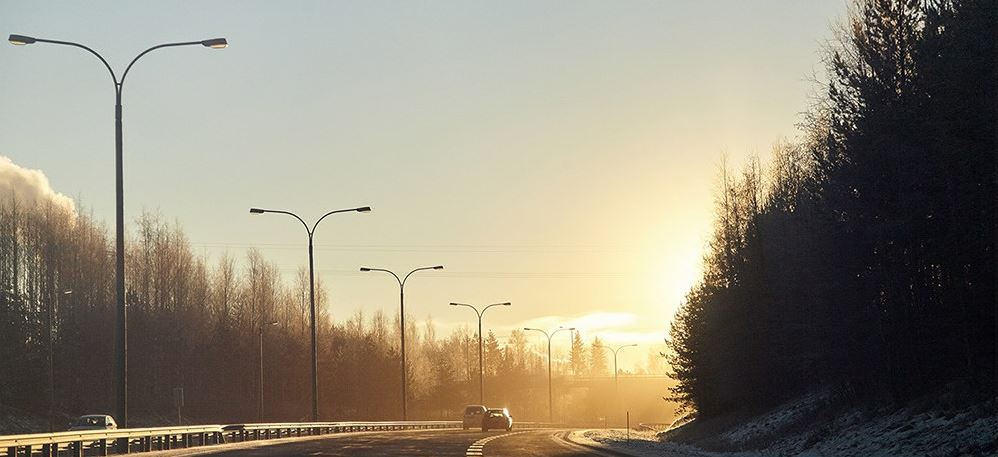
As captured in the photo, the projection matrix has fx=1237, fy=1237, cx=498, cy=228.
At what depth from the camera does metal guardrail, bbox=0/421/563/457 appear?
29.8m

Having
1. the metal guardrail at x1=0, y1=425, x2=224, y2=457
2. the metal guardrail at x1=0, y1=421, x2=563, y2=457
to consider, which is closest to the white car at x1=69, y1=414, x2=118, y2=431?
the metal guardrail at x1=0, y1=421, x2=563, y2=457

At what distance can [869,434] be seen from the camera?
31.4 m

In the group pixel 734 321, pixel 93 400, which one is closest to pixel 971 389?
pixel 734 321

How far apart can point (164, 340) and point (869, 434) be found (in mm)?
97102

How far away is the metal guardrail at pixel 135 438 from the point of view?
2979 cm

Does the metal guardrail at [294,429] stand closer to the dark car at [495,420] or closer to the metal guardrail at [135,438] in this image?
the metal guardrail at [135,438]

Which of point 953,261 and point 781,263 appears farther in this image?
point 781,263

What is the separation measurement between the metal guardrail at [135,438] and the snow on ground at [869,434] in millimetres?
14841

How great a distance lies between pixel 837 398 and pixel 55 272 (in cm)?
8474

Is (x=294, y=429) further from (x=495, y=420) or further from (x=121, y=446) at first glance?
(x=121, y=446)

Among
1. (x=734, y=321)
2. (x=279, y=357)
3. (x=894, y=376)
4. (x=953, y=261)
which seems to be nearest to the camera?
(x=953, y=261)

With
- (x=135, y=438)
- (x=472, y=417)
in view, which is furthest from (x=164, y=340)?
(x=135, y=438)

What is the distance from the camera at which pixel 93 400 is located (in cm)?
10888

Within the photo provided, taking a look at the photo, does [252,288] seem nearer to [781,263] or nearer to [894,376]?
[781,263]
